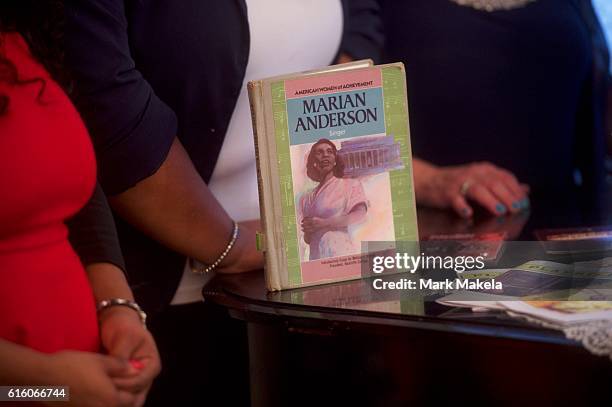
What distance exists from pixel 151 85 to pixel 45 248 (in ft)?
1.66

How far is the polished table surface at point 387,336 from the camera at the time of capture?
1.14 m

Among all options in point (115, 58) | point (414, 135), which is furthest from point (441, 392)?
point (414, 135)

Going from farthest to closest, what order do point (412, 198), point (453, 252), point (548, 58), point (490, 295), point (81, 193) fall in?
point (548, 58) → point (453, 252) → point (412, 198) → point (490, 295) → point (81, 193)

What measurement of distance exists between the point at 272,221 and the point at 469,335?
37cm

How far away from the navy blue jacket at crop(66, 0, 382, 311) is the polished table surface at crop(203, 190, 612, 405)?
22cm

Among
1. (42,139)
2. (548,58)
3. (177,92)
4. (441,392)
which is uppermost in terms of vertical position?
(548,58)

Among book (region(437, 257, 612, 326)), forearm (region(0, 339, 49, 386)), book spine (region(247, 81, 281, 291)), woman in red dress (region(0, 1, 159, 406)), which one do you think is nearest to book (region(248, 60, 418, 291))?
book spine (region(247, 81, 281, 291))

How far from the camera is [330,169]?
1406mm

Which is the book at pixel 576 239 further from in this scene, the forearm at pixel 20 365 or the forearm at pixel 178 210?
the forearm at pixel 20 365

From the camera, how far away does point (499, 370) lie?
117 centimetres

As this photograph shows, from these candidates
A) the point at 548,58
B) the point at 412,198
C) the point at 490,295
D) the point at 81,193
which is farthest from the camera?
the point at 548,58

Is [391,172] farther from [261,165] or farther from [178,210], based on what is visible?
[178,210]

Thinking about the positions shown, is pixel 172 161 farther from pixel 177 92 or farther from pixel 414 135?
pixel 414 135

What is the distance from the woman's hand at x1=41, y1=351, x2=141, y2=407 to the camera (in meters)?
1.08
